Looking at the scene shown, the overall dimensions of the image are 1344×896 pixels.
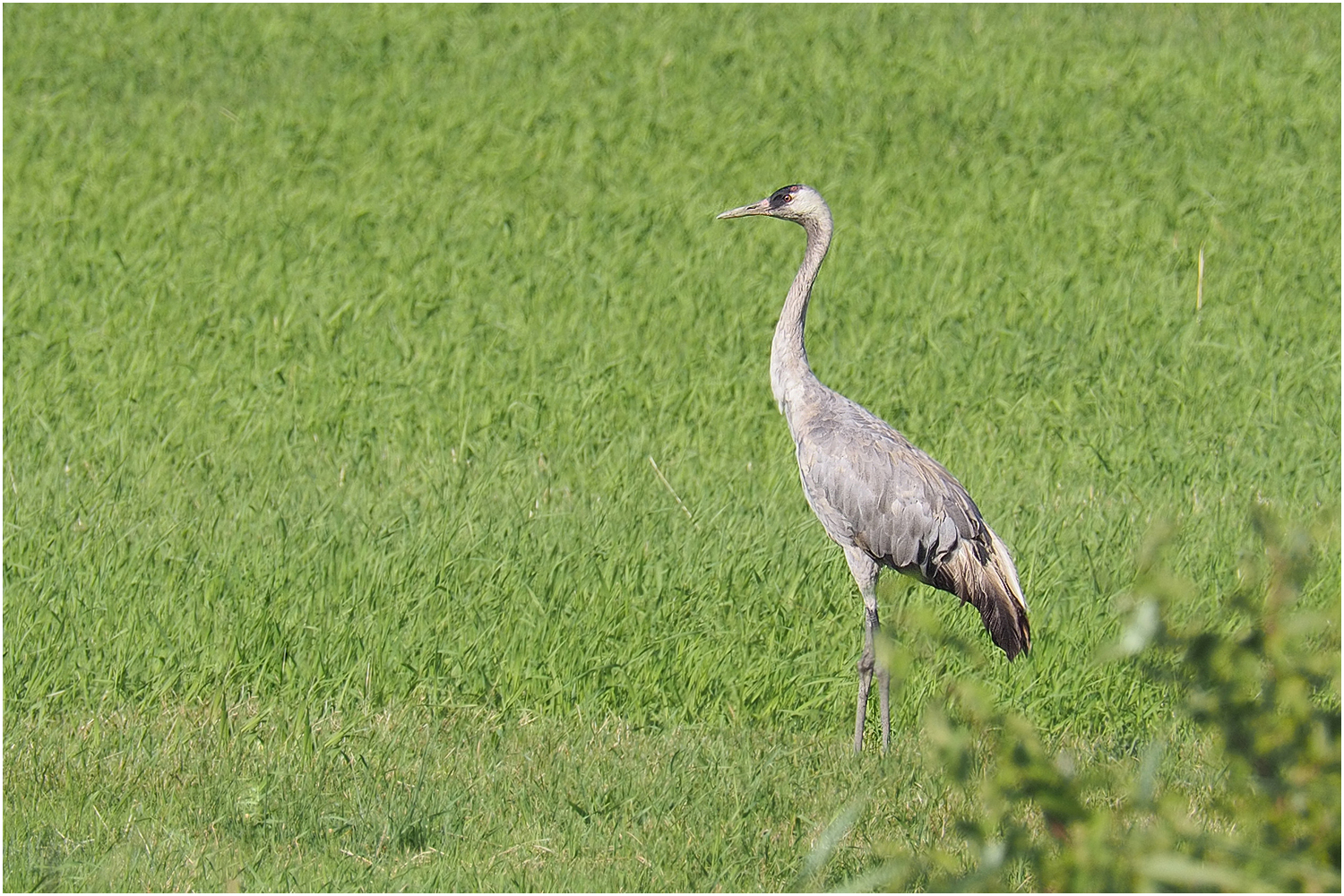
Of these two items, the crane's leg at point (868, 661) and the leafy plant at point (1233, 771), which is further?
the crane's leg at point (868, 661)

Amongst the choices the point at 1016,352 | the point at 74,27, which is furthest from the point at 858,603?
the point at 74,27

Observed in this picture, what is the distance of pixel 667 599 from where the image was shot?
259 inches

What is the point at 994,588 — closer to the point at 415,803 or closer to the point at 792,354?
the point at 792,354

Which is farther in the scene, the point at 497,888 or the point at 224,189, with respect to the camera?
the point at 224,189

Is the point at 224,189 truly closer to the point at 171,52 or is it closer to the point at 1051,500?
the point at 171,52

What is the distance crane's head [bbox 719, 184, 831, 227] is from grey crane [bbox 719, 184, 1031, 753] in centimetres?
88

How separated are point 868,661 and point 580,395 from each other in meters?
3.73

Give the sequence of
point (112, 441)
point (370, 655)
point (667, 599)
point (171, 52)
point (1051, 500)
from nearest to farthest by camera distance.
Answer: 1. point (370, 655)
2. point (667, 599)
3. point (1051, 500)
4. point (112, 441)
5. point (171, 52)

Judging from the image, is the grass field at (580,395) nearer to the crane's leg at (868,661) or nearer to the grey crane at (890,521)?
the crane's leg at (868,661)

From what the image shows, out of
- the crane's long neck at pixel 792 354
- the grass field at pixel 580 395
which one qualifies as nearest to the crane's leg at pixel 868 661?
the grass field at pixel 580 395

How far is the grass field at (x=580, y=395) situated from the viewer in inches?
208

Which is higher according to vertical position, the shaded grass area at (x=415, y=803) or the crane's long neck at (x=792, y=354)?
the crane's long neck at (x=792, y=354)

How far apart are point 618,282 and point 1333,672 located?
30.4 ft

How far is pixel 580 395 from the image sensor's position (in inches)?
Result: 368
